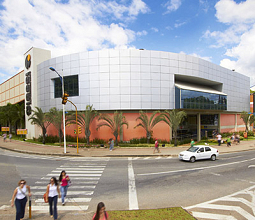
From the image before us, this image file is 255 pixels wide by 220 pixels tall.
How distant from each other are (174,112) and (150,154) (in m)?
9.36

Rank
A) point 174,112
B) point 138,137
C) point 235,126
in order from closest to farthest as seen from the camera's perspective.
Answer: point 174,112, point 138,137, point 235,126

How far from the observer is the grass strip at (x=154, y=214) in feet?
19.7

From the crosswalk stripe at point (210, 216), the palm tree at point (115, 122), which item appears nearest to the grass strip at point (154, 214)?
the crosswalk stripe at point (210, 216)

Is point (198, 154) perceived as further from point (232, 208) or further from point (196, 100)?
point (196, 100)

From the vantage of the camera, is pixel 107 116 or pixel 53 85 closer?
pixel 107 116

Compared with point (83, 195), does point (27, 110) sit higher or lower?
higher

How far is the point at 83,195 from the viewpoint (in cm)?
844

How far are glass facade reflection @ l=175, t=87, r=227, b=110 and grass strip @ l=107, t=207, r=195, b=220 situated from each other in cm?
2316

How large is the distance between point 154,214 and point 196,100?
26.8m

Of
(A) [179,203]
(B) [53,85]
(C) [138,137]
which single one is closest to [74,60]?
(B) [53,85]

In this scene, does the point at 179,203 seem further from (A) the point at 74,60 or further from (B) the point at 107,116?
(A) the point at 74,60

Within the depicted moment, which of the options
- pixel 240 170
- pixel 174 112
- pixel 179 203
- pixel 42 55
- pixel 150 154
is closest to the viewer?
pixel 179 203

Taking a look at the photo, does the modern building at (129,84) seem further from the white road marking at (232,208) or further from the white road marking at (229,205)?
the white road marking at (232,208)

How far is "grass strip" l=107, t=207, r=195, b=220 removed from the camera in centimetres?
601
